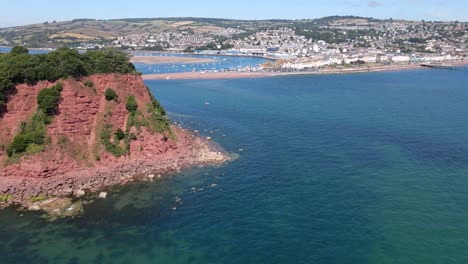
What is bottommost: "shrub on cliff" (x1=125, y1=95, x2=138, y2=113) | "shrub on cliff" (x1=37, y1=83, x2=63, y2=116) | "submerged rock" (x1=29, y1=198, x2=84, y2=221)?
"submerged rock" (x1=29, y1=198, x2=84, y2=221)

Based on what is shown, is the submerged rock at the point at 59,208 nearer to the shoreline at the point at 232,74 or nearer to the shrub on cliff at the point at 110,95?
the shrub on cliff at the point at 110,95

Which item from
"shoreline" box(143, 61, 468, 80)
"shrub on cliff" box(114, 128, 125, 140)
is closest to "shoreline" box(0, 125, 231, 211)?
"shrub on cliff" box(114, 128, 125, 140)

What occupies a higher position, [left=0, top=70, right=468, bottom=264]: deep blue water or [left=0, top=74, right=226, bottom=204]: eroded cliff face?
[left=0, top=74, right=226, bottom=204]: eroded cliff face

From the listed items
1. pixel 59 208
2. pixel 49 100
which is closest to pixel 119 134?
pixel 49 100

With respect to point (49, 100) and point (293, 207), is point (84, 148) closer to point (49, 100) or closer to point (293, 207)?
point (49, 100)

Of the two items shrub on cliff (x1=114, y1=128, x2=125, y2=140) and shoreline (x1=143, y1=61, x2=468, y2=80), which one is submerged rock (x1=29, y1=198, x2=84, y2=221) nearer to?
shrub on cliff (x1=114, y1=128, x2=125, y2=140)

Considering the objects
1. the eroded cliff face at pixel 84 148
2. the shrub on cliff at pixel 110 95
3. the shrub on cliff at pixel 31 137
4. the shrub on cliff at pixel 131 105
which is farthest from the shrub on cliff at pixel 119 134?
the shrub on cliff at pixel 31 137

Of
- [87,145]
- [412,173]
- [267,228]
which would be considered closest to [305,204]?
[267,228]
